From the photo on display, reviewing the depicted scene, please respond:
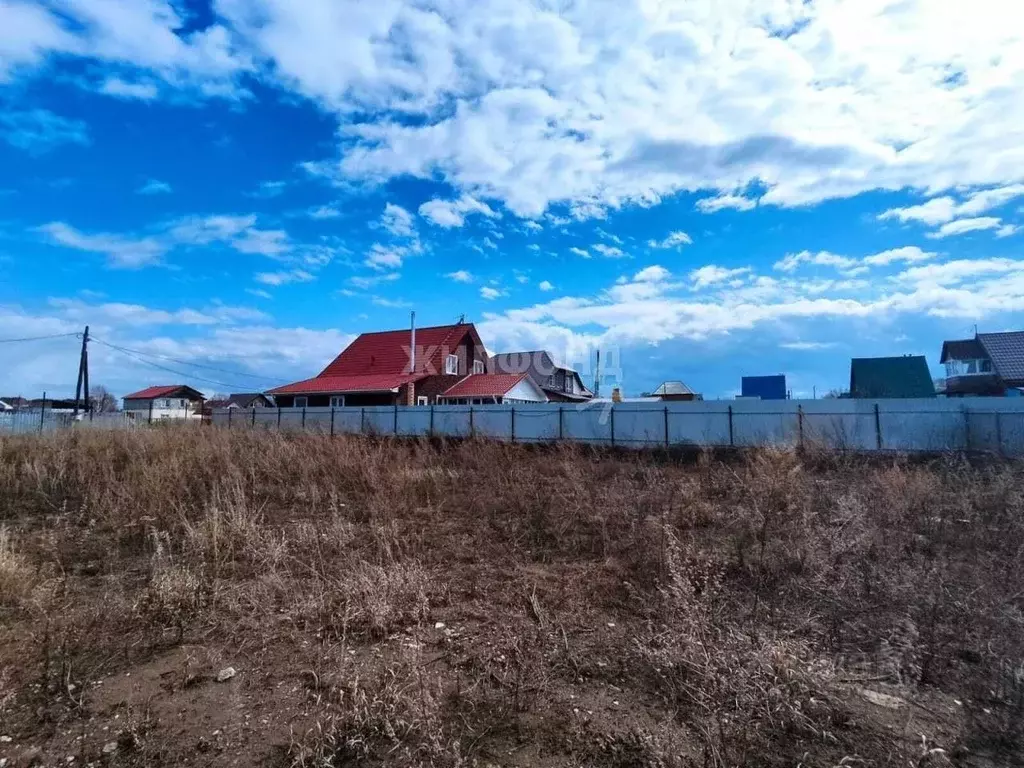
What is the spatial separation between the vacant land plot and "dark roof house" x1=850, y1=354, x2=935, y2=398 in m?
28.0

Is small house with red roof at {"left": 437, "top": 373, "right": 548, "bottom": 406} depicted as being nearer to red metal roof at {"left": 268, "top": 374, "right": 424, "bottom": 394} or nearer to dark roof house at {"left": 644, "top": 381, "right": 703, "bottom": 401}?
red metal roof at {"left": 268, "top": 374, "right": 424, "bottom": 394}

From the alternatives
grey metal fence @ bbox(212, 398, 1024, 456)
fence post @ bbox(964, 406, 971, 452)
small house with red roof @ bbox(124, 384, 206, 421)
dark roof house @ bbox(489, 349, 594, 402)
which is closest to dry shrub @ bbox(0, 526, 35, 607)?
grey metal fence @ bbox(212, 398, 1024, 456)

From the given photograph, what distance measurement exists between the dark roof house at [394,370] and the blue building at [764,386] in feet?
62.3

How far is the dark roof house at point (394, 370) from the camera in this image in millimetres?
28281

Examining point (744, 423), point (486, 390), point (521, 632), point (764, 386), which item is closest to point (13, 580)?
point (521, 632)

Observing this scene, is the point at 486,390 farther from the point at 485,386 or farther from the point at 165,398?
the point at 165,398

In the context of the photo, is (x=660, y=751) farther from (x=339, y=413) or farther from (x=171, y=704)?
(x=339, y=413)

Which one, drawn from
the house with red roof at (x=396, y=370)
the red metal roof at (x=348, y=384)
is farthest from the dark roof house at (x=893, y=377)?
the red metal roof at (x=348, y=384)

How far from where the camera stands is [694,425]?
49.2ft

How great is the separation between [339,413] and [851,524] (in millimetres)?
18279

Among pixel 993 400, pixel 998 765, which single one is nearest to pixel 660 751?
pixel 998 765

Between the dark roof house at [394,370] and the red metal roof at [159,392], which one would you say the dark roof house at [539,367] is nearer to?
the dark roof house at [394,370]

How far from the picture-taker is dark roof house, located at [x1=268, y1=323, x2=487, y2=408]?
28.3 m

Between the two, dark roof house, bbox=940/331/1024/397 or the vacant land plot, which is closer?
the vacant land plot
